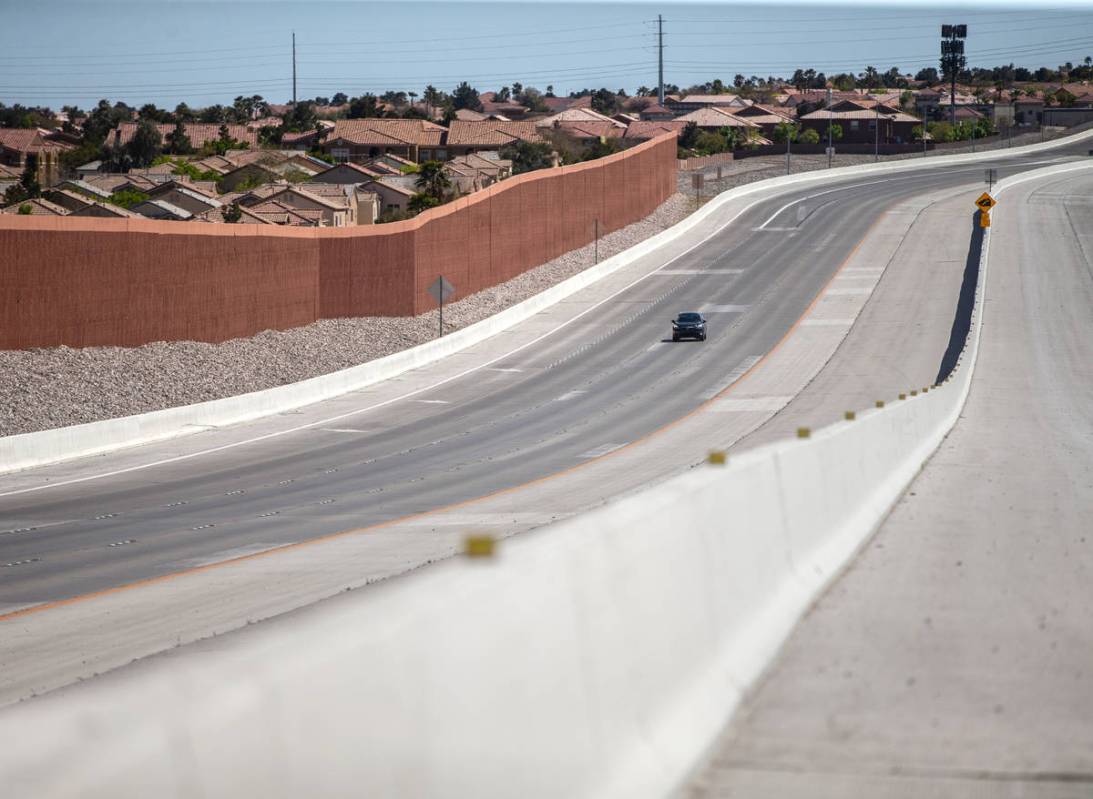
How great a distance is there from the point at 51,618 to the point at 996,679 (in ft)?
44.0

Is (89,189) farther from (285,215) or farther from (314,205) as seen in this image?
(285,215)

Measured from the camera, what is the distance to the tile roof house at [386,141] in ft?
575

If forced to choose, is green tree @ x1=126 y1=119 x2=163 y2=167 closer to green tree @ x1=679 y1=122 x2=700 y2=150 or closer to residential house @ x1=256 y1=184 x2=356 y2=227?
residential house @ x1=256 y1=184 x2=356 y2=227

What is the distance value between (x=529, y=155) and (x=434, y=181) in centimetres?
4738

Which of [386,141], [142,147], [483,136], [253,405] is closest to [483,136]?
[483,136]

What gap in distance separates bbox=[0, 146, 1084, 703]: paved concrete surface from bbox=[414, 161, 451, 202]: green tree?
43.9m

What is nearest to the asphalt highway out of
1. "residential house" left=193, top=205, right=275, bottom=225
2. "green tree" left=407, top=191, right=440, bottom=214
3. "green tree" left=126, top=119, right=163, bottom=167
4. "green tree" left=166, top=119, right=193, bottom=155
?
"green tree" left=407, top=191, right=440, bottom=214

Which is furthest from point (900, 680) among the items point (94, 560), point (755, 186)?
point (755, 186)

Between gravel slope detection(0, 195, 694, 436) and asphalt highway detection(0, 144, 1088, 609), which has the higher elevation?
gravel slope detection(0, 195, 694, 436)

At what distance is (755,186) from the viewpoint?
4365 inches

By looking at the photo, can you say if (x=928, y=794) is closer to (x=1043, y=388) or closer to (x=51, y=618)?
(x=51, y=618)

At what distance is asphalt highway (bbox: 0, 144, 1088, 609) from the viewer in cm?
2344

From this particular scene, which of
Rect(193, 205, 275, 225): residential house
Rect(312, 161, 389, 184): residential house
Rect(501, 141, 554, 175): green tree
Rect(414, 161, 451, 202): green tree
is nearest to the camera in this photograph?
Rect(193, 205, 275, 225): residential house

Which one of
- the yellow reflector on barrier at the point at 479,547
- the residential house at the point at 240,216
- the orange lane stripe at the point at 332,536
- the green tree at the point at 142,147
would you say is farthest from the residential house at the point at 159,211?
the yellow reflector on barrier at the point at 479,547
